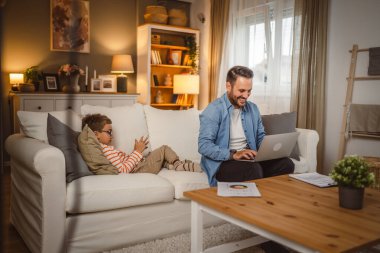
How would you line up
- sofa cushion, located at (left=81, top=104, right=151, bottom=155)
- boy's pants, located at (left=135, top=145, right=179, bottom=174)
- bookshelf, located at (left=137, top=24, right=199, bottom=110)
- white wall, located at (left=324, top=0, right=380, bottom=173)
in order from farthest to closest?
bookshelf, located at (left=137, top=24, right=199, bottom=110) → white wall, located at (left=324, top=0, right=380, bottom=173) → sofa cushion, located at (left=81, top=104, right=151, bottom=155) → boy's pants, located at (left=135, top=145, right=179, bottom=174)

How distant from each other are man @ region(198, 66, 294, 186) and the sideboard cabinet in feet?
7.05

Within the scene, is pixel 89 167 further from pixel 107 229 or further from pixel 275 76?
pixel 275 76

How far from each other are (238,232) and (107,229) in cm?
89

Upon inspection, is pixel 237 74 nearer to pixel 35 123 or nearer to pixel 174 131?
pixel 174 131

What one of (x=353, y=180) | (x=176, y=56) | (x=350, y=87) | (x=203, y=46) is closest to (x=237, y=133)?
(x=353, y=180)

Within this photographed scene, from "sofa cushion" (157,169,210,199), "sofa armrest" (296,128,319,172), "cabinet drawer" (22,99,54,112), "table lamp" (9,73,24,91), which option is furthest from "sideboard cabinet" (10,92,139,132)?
"sofa armrest" (296,128,319,172)

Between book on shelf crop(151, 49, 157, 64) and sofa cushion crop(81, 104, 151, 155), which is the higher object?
book on shelf crop(151, 49, 157, 64)

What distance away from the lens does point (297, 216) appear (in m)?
1.59

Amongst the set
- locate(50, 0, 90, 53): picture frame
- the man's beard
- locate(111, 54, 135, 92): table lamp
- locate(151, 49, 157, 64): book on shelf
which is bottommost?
the man's beard

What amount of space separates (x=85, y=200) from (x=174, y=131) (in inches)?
45.0

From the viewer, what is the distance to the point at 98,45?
539 centimetres

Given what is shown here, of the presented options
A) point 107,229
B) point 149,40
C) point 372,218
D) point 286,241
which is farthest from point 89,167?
point 149,40

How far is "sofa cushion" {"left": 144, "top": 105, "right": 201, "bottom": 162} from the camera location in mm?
3062

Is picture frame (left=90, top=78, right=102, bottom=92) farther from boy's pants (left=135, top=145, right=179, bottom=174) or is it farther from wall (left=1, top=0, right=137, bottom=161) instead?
boy's pants (left=135, top=145, right=179, bottom=174)
